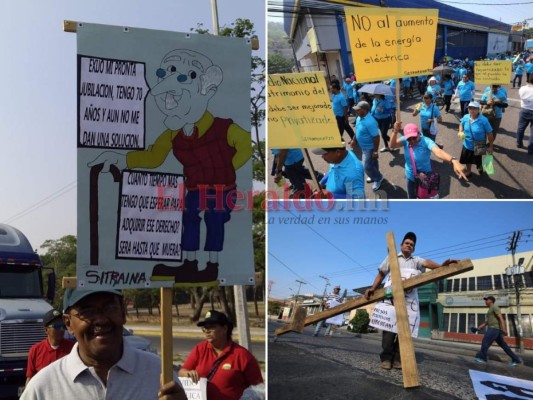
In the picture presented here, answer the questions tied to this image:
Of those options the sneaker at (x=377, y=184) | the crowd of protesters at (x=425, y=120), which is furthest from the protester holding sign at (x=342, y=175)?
the sneaker at (x=377, y=184)

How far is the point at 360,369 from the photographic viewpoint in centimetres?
592

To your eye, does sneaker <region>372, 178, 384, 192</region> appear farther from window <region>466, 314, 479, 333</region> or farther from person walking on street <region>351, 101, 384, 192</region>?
window <region>466, 314, 479, 333</region>

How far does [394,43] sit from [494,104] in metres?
2.74

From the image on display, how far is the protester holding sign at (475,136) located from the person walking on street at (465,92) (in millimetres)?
1645

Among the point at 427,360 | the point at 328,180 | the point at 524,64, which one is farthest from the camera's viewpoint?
the point at 524,64

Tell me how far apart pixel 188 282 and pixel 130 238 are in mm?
359

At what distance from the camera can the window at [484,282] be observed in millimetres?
5664

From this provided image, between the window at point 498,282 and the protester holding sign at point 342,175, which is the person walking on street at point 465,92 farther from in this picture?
the window at point 498,282

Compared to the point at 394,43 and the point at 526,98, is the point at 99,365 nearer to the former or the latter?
the point at 394,43

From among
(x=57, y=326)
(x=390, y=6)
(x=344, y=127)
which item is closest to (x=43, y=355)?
(x=57, y=326)

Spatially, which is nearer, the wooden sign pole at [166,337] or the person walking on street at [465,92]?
the wooden sign pole at [166,337]

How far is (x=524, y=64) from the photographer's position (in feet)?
41.7

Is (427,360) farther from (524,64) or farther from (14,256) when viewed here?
(524,64)

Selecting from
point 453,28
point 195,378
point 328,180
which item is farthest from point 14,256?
point 453,28
